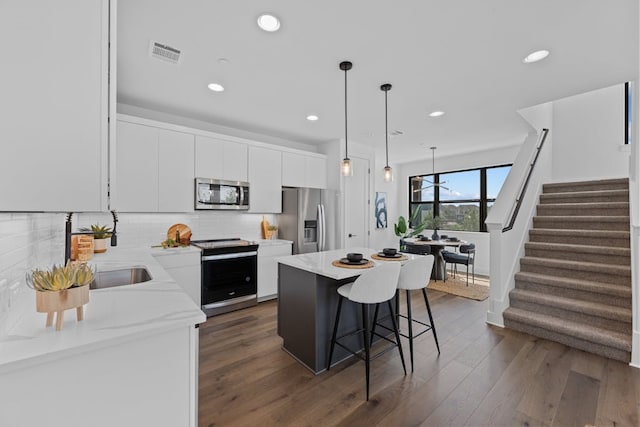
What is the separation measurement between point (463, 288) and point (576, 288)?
1.84 metres

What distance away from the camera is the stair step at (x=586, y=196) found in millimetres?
3863

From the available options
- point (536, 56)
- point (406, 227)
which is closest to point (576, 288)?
point (536, 56)

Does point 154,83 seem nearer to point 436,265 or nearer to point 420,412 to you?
point 420,412

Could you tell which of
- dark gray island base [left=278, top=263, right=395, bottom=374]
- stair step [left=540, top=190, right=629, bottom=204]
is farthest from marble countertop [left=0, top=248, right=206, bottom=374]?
stair step [left=540, top=190, right=629, bottom=204]

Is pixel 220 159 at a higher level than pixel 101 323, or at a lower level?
higher

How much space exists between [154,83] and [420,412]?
3.63 meters

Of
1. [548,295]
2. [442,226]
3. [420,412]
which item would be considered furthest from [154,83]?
[442,226]

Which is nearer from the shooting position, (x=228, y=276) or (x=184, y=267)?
(x=184, y=267)

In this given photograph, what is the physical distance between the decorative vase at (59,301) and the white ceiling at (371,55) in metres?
1.74

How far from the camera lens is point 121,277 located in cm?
212

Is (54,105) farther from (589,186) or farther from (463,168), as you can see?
(463,168)

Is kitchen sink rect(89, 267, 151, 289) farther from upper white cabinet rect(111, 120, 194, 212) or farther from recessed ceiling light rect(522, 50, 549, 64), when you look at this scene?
recessed ceiling light rect(522, 50, 549, 64)

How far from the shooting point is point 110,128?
3.61 feet

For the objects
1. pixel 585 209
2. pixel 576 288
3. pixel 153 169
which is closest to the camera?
pixel 576 288
